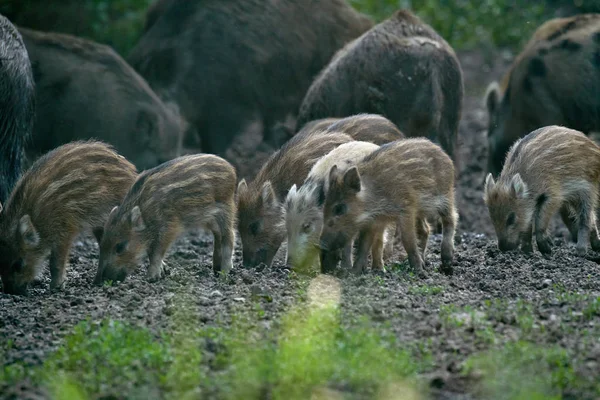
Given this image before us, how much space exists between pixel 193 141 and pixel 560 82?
14.4 ft

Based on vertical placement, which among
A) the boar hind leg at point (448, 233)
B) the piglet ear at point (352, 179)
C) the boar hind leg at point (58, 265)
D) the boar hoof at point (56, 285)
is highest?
the piglet ear at point (352, 179)

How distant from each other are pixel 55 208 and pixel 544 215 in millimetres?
3777

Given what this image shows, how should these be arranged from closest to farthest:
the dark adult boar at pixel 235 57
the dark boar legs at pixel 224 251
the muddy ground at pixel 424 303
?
the muddy ground at pixel 424 303 → the dark boar legs at pixel 224 251 → the dark adult boar at pixel 235 57

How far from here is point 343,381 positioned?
518 centimetres

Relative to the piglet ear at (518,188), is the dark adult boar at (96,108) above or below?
below

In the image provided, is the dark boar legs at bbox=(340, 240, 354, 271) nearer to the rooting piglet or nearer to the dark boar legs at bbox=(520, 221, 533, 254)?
the rooting piglet

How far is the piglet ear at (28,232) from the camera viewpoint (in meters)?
7.75

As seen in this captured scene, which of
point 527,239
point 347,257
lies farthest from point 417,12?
point 347,257

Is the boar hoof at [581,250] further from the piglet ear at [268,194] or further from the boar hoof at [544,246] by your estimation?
the piglet ear at [268,194]

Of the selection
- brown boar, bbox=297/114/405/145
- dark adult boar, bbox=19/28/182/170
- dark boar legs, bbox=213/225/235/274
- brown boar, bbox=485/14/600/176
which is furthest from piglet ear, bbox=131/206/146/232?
brown boar, bbox=485/14/600/176

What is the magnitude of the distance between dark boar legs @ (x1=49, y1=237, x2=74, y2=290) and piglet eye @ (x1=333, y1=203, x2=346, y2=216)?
2064 millimetres

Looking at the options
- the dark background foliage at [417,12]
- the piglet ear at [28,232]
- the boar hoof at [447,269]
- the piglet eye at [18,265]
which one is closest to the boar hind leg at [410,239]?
the boar hoof at [447,269]

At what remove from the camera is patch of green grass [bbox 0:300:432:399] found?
5.17 m

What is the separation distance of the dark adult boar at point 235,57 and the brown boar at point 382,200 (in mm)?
4717
